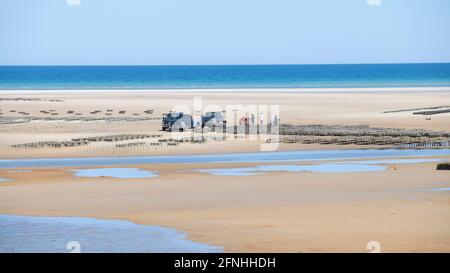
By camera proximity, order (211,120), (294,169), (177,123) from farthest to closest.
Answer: (211,120) < (177,123) < (294,169)

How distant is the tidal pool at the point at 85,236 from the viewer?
1728 centimetres

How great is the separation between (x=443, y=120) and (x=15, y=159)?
82.2ft

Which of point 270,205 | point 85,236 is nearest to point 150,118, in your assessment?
point 270,205

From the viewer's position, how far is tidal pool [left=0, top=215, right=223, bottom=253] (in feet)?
56.7

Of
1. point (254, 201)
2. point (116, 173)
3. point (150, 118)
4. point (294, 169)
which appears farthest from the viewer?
point (150, 118)

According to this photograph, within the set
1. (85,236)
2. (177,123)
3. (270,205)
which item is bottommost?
(85,236)

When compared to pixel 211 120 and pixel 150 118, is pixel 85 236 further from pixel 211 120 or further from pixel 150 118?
pixel 150 118

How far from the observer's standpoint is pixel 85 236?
1847 centimetres

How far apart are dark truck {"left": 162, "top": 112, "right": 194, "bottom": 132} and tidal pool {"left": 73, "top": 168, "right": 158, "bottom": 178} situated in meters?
14.0

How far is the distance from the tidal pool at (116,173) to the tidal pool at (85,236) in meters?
7.40

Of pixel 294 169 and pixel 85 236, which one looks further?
pixel 294 169

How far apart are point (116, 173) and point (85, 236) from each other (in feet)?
34.0

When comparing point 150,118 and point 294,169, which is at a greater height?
point 150,118

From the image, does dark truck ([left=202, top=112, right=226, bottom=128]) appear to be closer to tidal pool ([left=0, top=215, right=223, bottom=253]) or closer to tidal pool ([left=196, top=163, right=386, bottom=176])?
tidal pool ([left=196, top=163, right=386, bottom=176])
